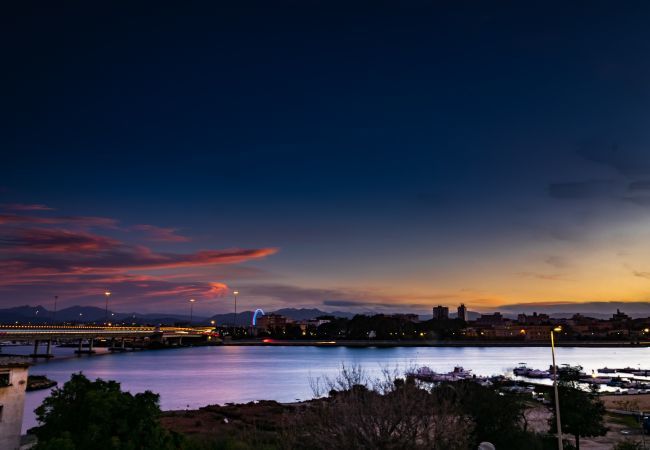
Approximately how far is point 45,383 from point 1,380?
5994 centimetres

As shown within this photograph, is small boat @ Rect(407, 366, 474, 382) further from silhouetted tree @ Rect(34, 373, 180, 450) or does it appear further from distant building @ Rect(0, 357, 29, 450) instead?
silhouetted tree @ Rect(34, 373, 180, 450)

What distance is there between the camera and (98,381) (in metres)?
17.4

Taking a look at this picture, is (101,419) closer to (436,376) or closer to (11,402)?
(11,402)

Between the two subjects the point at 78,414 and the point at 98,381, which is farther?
the point at 98,381

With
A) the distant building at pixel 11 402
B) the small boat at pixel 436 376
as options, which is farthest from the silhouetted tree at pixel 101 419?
the small boat at pixel 436 376

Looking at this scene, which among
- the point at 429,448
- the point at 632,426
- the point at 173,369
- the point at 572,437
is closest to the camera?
the point at 429,448

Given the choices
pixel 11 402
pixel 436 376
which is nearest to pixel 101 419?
pixel 11 402

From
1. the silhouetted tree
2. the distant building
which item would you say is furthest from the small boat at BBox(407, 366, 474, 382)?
the silhouetted tree

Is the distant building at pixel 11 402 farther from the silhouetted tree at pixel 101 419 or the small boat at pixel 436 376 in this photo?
the small boat at pixel 436 376

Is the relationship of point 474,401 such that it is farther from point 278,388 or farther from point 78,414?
point 278,388

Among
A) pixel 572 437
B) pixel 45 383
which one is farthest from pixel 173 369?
pixel 572 437

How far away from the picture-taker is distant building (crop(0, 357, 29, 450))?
23.6 m

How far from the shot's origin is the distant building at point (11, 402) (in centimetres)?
2364

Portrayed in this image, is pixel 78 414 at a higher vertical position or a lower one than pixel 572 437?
higher
